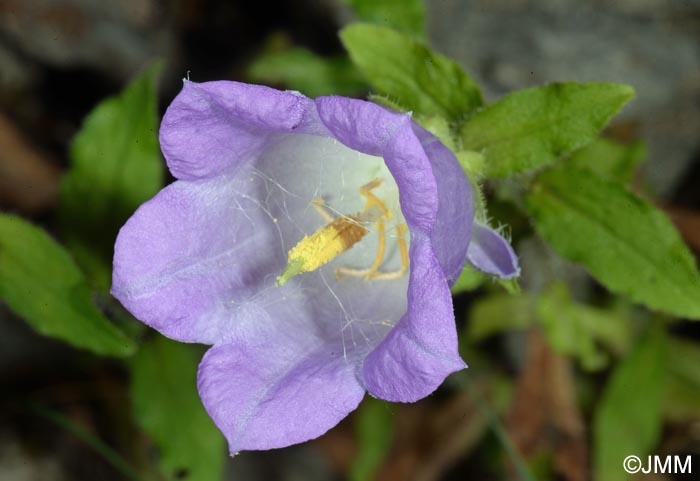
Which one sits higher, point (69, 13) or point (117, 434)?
point (69, 13)

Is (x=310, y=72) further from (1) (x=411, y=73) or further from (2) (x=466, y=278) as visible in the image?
(2) (x=466, y=278)

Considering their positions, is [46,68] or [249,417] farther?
[46,68]

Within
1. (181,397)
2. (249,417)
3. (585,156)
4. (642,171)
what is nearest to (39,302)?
(181,397)

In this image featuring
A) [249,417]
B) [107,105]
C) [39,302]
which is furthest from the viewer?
[107,105]

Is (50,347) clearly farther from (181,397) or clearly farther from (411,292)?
(411,292)

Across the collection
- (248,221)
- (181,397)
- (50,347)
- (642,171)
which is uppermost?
(248,221)

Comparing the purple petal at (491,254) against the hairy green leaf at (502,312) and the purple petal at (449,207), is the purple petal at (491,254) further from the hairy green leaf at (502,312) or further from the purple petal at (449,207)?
the hairy green leaf at (502,312)

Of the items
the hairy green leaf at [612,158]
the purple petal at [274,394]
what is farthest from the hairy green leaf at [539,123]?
the hairy green leaf at [612,158]
